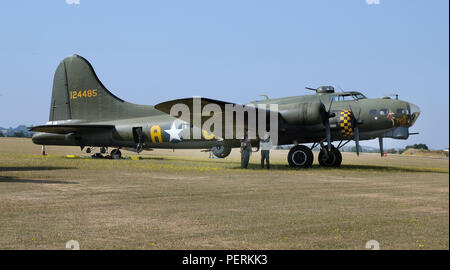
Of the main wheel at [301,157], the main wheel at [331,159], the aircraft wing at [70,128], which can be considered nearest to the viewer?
the main wheel at [301,157]

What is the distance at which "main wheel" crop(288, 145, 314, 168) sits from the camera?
21594mm

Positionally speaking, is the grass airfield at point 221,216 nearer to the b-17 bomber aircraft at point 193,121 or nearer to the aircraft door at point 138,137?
the b-17 bomber aircraft at point 193,121

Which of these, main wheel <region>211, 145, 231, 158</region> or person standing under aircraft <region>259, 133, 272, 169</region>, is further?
main wheel <region>211, 145, 231, 158</region>

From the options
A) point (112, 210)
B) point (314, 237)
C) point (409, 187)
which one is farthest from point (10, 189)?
point (409, 187)

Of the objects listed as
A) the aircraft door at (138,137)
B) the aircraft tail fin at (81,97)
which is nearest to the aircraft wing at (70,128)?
the aircraft tail fin at (81,97)

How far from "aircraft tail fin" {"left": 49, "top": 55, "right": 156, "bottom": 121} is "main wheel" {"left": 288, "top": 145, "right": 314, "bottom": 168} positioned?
1139cm

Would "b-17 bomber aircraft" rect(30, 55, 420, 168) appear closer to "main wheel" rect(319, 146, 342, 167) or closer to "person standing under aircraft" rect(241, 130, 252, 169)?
"main wheel" rect(319, 146, 342, 167)

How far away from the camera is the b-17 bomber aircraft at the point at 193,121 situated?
21.1m

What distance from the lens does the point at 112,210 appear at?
8.12 meters

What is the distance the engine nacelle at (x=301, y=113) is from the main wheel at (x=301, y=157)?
1405mm

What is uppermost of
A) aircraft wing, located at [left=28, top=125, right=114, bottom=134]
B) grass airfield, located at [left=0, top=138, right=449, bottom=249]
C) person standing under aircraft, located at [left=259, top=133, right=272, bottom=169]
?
aircraft wing, located at [left=28, top=125, right=114, bottom=134]

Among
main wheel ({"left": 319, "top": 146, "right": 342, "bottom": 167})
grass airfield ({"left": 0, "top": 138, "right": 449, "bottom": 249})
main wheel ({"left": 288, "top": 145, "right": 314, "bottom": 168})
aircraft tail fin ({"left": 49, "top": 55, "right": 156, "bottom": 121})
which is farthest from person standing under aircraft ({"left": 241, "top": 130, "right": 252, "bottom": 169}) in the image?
aircraft tail fin ({"left": 49, "top": 55, "right": 156, "bottom": 121})

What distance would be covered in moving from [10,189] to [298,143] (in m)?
15.0
